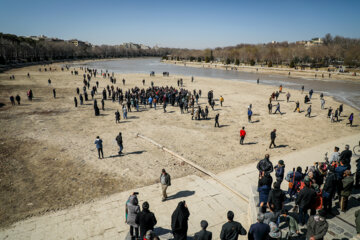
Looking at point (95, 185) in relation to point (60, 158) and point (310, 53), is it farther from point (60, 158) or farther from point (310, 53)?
point (310, 53)

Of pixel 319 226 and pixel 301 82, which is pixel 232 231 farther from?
pixel 301 82

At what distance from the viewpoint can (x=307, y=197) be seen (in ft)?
18.1

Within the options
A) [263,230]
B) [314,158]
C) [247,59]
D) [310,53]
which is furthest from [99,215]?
[247,59]

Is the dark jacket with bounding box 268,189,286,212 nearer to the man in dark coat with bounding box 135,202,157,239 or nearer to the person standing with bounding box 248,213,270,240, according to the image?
the person standing with bounding box 248,213,270,240

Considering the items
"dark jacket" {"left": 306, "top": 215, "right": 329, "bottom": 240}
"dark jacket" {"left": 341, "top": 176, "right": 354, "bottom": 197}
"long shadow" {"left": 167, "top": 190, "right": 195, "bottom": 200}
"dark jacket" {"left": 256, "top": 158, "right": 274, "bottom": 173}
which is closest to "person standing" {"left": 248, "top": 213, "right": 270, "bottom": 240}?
"dark jacket" {"left": 306, "top": 215, "right": 329, "bottom": 240}

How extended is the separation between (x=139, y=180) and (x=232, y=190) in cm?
418

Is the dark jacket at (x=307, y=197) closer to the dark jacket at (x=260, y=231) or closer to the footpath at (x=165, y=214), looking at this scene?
the footpath at (x=165, y=214)

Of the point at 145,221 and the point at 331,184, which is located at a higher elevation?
the point at 331,184

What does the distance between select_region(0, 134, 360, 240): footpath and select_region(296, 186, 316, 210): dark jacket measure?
977mm

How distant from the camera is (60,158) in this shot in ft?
39.4

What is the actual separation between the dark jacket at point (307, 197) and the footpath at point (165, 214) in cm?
98

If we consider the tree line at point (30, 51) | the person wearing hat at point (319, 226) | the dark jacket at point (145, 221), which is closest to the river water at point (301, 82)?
the person wearing hat at point (319, 226)

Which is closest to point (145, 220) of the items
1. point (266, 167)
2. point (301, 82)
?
point (266, 167)

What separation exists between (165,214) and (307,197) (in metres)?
4.37
